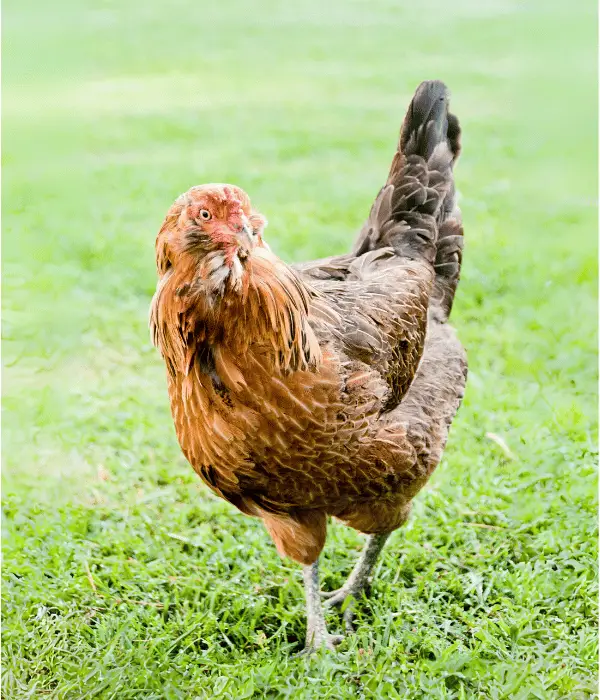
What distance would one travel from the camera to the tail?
141 inches

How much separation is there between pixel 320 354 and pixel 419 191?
1187 mm

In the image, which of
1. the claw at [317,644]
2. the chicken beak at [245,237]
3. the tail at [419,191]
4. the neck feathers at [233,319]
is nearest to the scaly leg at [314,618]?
A: the claw at [317,644]

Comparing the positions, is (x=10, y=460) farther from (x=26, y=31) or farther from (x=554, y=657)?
(x=26, y=31)

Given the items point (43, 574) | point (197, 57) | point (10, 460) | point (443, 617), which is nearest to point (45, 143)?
point (197, 57)

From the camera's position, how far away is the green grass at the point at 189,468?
3.30 m

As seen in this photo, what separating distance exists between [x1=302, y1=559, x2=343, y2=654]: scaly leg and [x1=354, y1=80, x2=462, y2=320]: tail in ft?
4.59

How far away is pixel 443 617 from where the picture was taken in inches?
138

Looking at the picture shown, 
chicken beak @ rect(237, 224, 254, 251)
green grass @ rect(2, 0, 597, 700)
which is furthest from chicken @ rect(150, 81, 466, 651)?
green grass @ rect(2, 0, 597, 700)

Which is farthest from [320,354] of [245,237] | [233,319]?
[245,237]

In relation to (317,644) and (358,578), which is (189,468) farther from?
(317,644)

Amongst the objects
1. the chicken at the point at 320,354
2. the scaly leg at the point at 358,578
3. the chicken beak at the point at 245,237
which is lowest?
the scaly leg at the point at 358,578

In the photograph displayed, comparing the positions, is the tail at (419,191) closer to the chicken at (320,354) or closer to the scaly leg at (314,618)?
the chicken at (320,354)

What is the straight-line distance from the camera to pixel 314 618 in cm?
338

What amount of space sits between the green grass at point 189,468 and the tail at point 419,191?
1.34 metres
